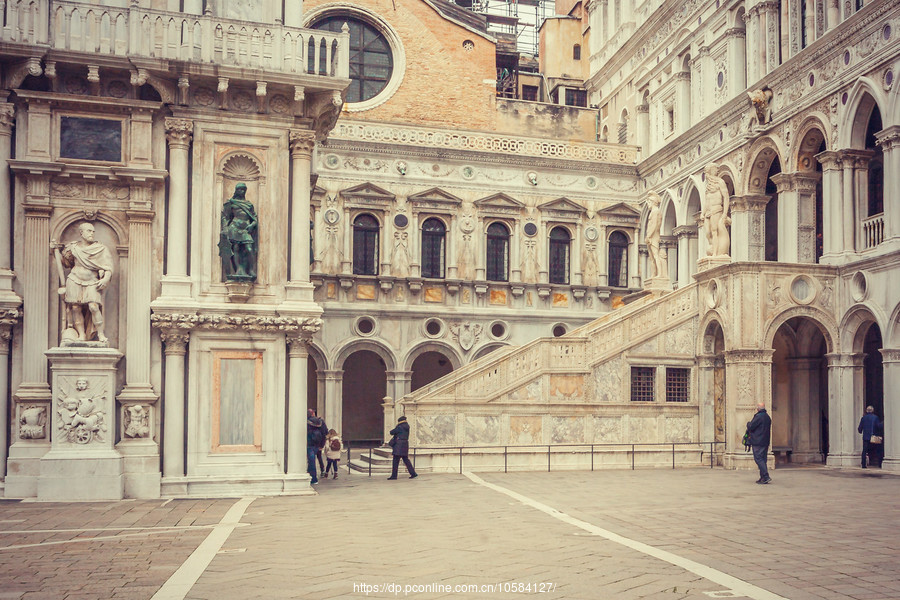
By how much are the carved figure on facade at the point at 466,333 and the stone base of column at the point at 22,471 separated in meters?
21.0

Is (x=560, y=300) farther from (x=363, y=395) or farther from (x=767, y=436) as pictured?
(x=767, y=436)

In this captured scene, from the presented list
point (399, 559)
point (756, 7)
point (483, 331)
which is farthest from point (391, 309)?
point (399, 559)

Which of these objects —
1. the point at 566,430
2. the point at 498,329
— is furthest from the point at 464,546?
the point at 498,329

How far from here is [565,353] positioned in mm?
26531

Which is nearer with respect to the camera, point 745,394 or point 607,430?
point 745,394

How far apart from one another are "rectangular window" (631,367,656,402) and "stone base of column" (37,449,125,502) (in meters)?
15.0

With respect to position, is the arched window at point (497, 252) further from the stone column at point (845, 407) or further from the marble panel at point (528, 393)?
the stone column at point (845, 407)

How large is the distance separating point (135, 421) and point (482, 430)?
1086 cm

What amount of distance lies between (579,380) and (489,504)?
10263mm

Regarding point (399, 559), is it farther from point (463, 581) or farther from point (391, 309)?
Answer: point (391, 309)

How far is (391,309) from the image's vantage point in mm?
35344

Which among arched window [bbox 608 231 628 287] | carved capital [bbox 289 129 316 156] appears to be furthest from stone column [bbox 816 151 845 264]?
carved capital [bbox 289 129 316 156]

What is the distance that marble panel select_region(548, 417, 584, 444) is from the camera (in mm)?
26094

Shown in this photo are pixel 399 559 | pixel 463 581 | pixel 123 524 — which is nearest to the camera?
pixel 463 581
